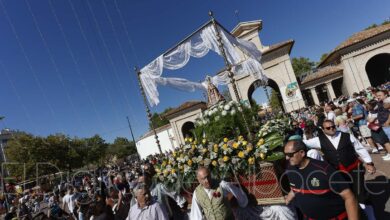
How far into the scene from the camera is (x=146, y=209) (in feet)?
13.7

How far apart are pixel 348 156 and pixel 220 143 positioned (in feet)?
6.70

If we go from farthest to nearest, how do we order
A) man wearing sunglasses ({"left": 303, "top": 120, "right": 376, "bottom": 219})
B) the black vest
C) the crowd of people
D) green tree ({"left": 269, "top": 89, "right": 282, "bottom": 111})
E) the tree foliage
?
the tree foliage
green tree ({"left": 269, "top": 89, "right": 282, "bottom": 111})
the black vest
man wearing sunglasses ({"left": 303, "top": 120, "right": 376, "bottom": 219})
the crowd of people

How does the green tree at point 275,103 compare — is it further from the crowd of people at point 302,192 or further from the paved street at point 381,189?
the crowd of people at point 302,192

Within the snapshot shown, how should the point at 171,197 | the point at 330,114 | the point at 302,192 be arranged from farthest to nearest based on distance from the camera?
the point at 330,114 < the point at 171,197 < the point at 302,192

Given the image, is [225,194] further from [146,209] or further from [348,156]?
[348,156]

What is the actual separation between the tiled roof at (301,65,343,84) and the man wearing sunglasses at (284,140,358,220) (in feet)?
94.6

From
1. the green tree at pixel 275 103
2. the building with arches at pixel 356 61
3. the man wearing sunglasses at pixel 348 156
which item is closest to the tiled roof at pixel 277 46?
the building with arches at pixel 356 61

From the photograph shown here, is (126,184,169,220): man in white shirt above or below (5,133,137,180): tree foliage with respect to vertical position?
below

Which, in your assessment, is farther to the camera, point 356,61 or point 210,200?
point 356,61

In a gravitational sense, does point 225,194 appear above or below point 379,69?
below

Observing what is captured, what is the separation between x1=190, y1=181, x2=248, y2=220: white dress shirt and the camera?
12.8ft

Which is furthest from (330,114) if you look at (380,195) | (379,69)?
(379,69)

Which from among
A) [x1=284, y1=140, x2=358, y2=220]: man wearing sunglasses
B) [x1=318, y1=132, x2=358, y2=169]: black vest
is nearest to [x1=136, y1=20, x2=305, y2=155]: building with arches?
[x1=318, y1=132, x2=358, y2=169]: black vest

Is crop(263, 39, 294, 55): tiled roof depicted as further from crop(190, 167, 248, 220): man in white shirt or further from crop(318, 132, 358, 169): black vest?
crop(190, 167, 248, 220): man in white shirt
